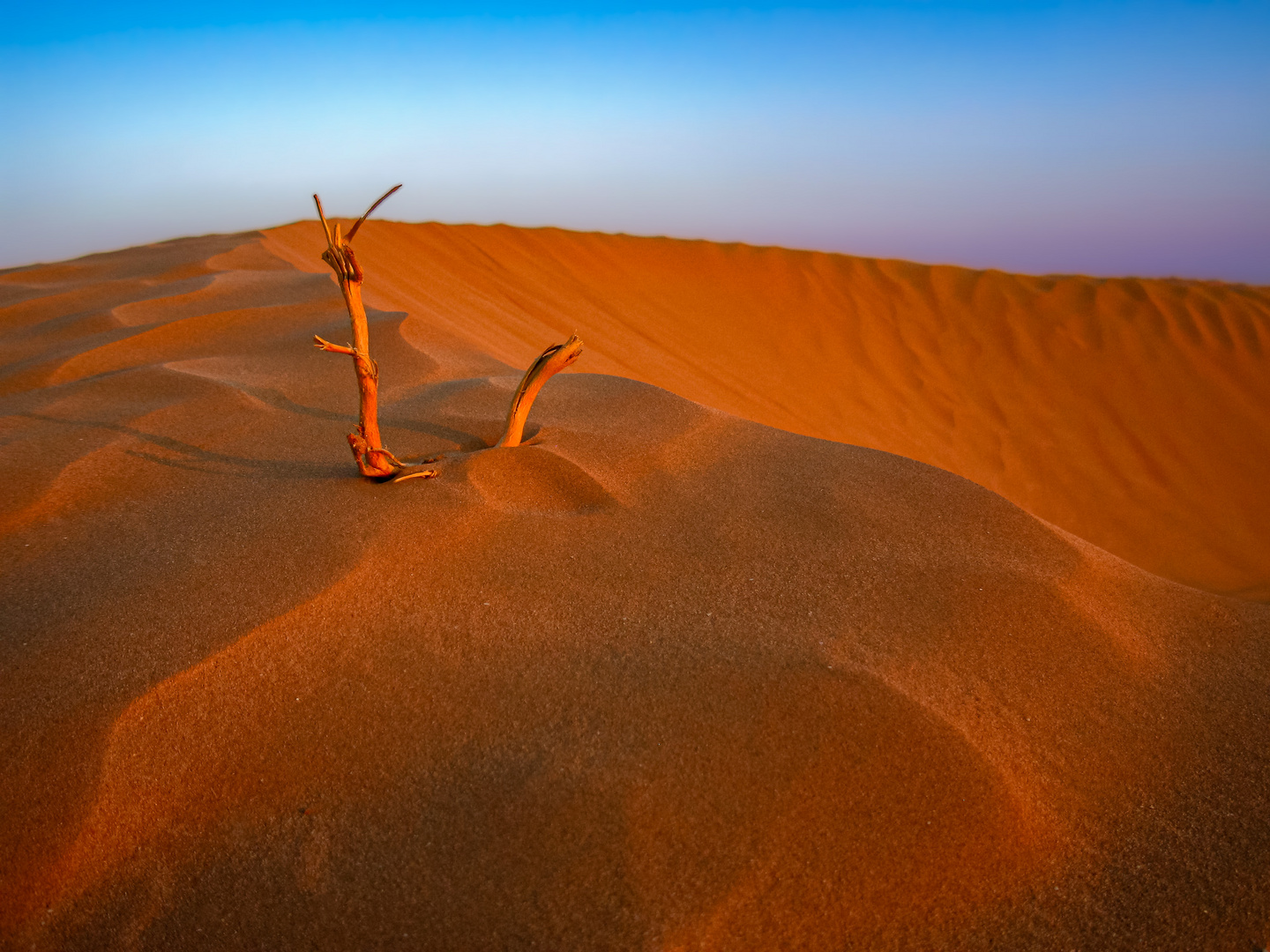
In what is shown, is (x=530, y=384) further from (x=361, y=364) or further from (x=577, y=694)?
(x=577, y=694)

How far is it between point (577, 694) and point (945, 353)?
801 centimetres

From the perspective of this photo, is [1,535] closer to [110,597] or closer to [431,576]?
[110,597]

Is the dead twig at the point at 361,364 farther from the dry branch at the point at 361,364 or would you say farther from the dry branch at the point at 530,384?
the dry branch at the point at 530,384

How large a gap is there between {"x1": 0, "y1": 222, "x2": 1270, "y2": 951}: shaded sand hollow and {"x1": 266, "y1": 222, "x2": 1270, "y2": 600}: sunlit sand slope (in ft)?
7.32

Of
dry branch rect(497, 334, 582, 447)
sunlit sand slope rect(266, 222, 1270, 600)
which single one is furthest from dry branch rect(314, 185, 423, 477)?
sunlit sand slope rect(266, 222, 1270, 600)

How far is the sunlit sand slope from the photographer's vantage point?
19.5 feet

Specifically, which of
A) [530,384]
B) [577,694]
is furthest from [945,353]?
[577,694]

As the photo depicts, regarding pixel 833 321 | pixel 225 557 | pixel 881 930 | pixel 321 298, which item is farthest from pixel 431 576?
pixel 833 321

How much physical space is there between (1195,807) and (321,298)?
403 centimetres

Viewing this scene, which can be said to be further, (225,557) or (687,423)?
(687,423)

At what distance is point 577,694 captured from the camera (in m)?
1.44

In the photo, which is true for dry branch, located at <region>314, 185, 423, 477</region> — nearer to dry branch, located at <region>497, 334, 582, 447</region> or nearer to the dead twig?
the dead twig

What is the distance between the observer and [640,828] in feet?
3.99

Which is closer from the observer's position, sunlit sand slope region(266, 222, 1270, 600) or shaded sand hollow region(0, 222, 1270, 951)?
shaded sand hollow region(0, 222, 1270, 951)
